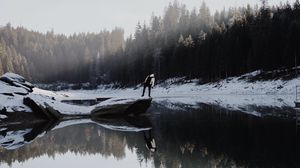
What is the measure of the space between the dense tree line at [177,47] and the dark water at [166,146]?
52.5 metres

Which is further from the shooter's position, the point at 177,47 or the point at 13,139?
the point at 177,47

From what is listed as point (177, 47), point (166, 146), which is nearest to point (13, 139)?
point (166, 146)

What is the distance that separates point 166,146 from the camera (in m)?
15.2

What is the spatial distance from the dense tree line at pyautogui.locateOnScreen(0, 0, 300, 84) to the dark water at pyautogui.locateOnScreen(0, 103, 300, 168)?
5250cm

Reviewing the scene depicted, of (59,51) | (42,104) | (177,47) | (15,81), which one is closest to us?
(42,104)

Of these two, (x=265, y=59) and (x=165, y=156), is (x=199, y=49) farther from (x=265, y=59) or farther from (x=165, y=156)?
(x=165, y=156)

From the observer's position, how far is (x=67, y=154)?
14828mm

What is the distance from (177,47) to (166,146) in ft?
286

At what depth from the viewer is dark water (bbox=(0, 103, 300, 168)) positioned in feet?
40.5

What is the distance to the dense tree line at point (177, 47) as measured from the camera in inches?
3022

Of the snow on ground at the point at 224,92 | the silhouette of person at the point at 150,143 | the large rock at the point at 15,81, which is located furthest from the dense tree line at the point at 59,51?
the silhouette of person at the point at 150,143

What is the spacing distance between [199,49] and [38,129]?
7290 centimetres

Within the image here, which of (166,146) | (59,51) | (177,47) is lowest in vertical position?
(166,146)

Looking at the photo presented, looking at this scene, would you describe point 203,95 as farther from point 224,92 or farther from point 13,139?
point 13,139
